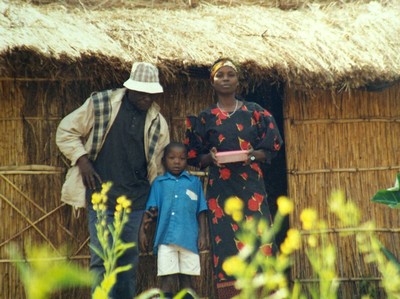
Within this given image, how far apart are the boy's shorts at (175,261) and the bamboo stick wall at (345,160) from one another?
1203mm

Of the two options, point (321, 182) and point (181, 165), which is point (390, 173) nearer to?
point (321, 182)

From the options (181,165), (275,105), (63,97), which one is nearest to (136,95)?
(181,165)

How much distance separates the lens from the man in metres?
4.37

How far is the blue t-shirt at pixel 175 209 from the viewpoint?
4457 mm

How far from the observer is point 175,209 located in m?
4.50

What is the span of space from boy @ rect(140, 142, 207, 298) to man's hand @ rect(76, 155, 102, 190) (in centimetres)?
39

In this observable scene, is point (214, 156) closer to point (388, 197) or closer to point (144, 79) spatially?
point (144, 79)

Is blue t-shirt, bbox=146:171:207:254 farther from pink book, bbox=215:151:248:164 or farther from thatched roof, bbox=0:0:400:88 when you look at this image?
thatched roof, bbox=0:0:400:88

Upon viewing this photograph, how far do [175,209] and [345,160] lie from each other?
166 centimetres

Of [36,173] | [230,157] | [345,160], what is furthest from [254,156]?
[36,173]

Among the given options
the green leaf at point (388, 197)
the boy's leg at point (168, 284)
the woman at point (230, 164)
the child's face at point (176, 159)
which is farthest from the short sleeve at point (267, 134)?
the boy's leg at point (168, 284)

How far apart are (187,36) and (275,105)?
1.39 meters

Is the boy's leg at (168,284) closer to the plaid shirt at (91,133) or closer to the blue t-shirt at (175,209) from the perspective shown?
the blue t-shirt at (175,209)

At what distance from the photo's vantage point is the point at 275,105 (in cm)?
625
